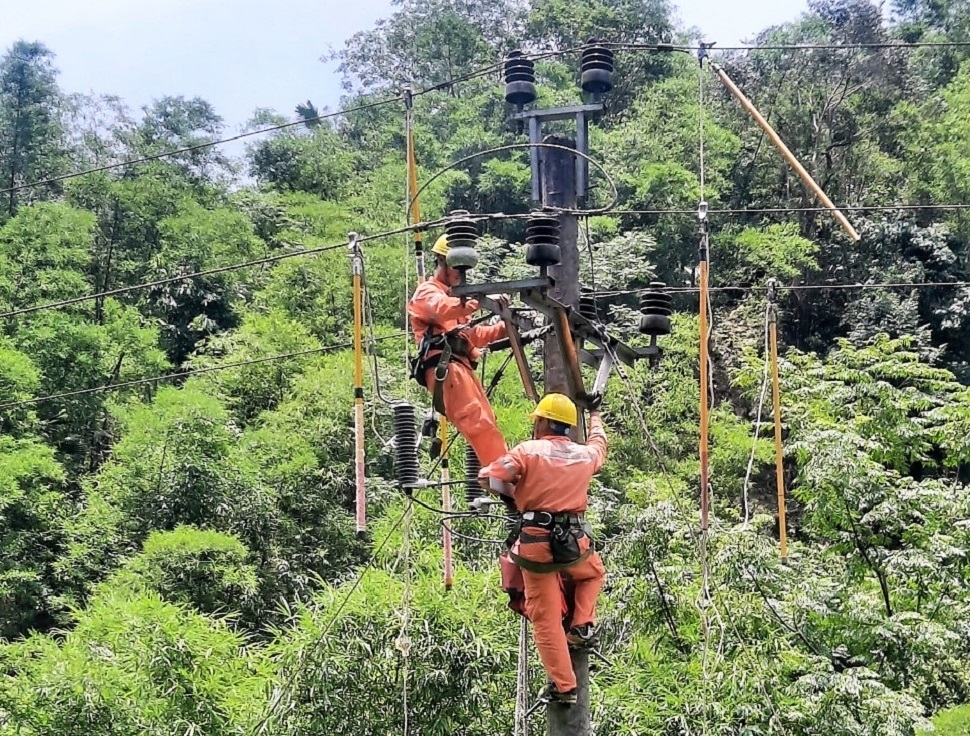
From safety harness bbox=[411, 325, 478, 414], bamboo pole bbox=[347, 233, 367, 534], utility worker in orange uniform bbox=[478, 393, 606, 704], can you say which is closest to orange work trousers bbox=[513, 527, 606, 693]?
utility worker in orange uniform bbox=[478, 393, 606, 704]

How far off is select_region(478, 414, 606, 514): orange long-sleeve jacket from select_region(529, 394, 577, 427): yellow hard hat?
0.25ft

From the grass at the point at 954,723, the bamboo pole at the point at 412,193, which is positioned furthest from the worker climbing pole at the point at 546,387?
the grass at the point at 954,723

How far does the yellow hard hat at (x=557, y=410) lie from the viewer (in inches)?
171

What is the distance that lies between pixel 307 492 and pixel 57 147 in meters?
13.8

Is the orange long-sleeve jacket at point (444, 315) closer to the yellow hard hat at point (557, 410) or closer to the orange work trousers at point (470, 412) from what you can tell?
the orange work trousers at point (470, 412)

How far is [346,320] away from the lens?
60.6ft

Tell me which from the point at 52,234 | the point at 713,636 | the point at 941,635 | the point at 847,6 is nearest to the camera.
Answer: the point at 713,636

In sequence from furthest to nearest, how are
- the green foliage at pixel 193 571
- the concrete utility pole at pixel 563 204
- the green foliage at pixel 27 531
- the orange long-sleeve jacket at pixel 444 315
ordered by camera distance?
the green foliage at pixel 27 531 → the green foliage at pixel 193 571 → the orange long-sleeve jacket at pixel 444 315 → the concrete utility pole at pixel 563 204

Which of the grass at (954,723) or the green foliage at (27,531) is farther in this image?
the green foliage at (27,531)

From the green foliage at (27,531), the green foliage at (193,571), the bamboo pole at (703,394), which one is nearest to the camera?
the bamboo pole at (703,394)

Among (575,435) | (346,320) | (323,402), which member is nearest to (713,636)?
(575,435)

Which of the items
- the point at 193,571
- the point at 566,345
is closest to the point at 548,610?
the point at 566,345

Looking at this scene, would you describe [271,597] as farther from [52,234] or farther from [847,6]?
[847,6]

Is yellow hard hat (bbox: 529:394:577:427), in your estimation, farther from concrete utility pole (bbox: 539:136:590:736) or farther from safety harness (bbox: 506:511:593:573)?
safety harness (bbox: 506:511:593:573)
